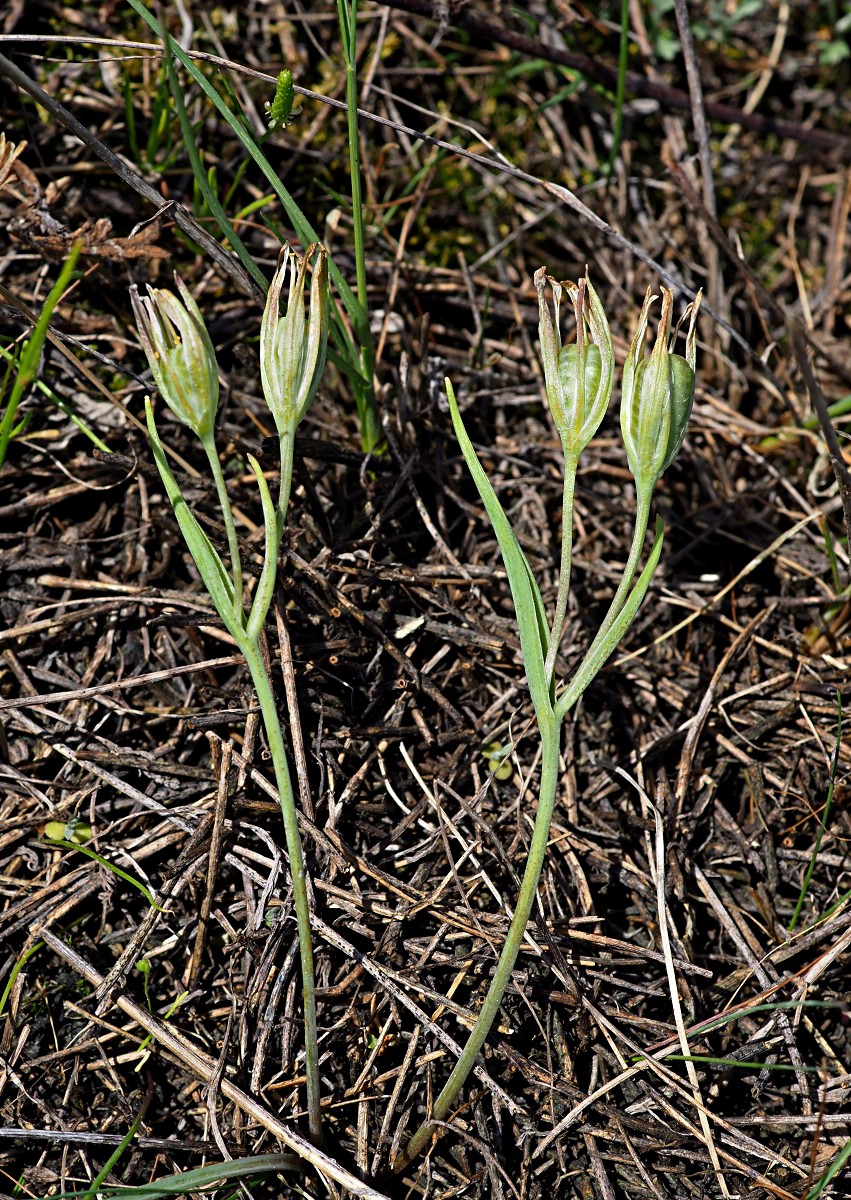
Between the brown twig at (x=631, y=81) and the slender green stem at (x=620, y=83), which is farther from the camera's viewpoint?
the brown twig at (x=631, y=81)

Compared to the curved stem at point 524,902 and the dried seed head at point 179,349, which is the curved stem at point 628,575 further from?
the dried seed head at point 179,349

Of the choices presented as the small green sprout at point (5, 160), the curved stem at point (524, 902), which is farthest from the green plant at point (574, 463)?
the small green sprout at point (5, 160)

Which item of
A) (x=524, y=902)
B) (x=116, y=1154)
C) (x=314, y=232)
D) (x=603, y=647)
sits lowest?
(x=116, y=1154)

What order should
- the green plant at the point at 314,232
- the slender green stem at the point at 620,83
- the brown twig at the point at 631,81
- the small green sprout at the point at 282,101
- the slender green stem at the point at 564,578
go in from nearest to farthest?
1. the slender green stem at the point at 564,578
2. the small green sprout at the point at 282,101
3. the green plant at the point at 314,232
4. the slender green stem at the point at 620,83
5. the brown twig at the point at 631,81

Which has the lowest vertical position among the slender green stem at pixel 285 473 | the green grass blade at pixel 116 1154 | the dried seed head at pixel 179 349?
the green grass blade at pixel 116 1154

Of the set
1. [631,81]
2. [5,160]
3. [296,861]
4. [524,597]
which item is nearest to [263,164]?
[5,160]

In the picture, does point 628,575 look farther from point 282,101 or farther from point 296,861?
point 282,101

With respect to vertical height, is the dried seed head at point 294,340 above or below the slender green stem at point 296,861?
above
